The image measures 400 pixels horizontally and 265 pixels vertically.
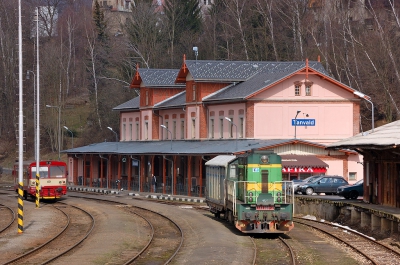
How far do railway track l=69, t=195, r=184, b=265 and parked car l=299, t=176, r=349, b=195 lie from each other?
611 inches

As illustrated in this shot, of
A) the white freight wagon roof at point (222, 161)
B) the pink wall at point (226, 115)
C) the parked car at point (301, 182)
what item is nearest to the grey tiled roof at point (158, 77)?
the pink wall at point (226, 115)

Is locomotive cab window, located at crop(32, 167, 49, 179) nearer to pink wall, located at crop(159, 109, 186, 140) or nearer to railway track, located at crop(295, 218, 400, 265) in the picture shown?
railway track, located at crop(295, 218, 400, 265)

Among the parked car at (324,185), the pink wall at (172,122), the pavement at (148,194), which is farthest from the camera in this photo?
the pink wall at (172,122)

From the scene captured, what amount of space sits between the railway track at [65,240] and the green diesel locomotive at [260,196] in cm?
573

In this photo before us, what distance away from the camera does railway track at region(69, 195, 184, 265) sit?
24547mm

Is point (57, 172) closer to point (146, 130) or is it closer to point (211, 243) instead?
point (211, 243)

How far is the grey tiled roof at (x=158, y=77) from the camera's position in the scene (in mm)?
78875

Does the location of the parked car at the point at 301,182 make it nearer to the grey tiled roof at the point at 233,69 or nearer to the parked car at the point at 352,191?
the parked car at the point at 352,191

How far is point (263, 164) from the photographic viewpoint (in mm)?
30781

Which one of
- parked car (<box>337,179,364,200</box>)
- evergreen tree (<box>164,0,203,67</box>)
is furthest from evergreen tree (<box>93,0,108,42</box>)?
parked car (<box>337,179,364,200</box>)

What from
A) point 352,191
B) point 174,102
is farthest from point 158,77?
point 352,191

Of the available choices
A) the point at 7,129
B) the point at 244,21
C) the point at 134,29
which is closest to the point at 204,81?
the point at 244,21

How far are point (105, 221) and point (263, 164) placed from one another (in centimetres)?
978

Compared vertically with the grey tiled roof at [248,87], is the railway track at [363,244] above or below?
below
